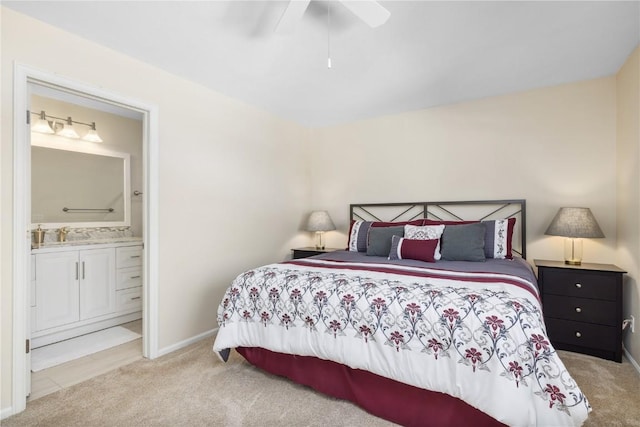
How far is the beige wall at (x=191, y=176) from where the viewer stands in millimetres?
1937

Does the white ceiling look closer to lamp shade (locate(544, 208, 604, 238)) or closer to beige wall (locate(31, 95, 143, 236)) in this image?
lamp shade (locate(544, 208, 604, 238))

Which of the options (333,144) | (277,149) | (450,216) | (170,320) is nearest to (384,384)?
(170,320)

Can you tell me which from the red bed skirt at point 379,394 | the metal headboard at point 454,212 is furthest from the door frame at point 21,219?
the metal headboard at point 454,212

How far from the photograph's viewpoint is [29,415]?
186 cm

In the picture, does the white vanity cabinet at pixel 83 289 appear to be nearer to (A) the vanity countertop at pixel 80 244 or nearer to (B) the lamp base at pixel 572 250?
(A) the vanity countertop at pixel 80 244

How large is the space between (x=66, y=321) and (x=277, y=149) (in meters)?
2.86

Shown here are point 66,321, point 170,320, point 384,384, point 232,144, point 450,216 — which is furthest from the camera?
point 450,216

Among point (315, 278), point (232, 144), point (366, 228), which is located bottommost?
point (315, 278)

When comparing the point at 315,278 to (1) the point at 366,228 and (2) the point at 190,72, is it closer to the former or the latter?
(1) the point at 366,228

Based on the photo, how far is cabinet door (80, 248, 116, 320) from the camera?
10.5 ft

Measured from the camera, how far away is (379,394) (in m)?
1.78

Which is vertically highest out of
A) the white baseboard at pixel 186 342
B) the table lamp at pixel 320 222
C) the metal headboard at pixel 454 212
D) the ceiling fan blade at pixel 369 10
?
the ceiling fan blade at pixel 369 10

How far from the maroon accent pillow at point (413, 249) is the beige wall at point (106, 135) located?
329 cm

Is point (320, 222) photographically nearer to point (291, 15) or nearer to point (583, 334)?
point (291, 15)
